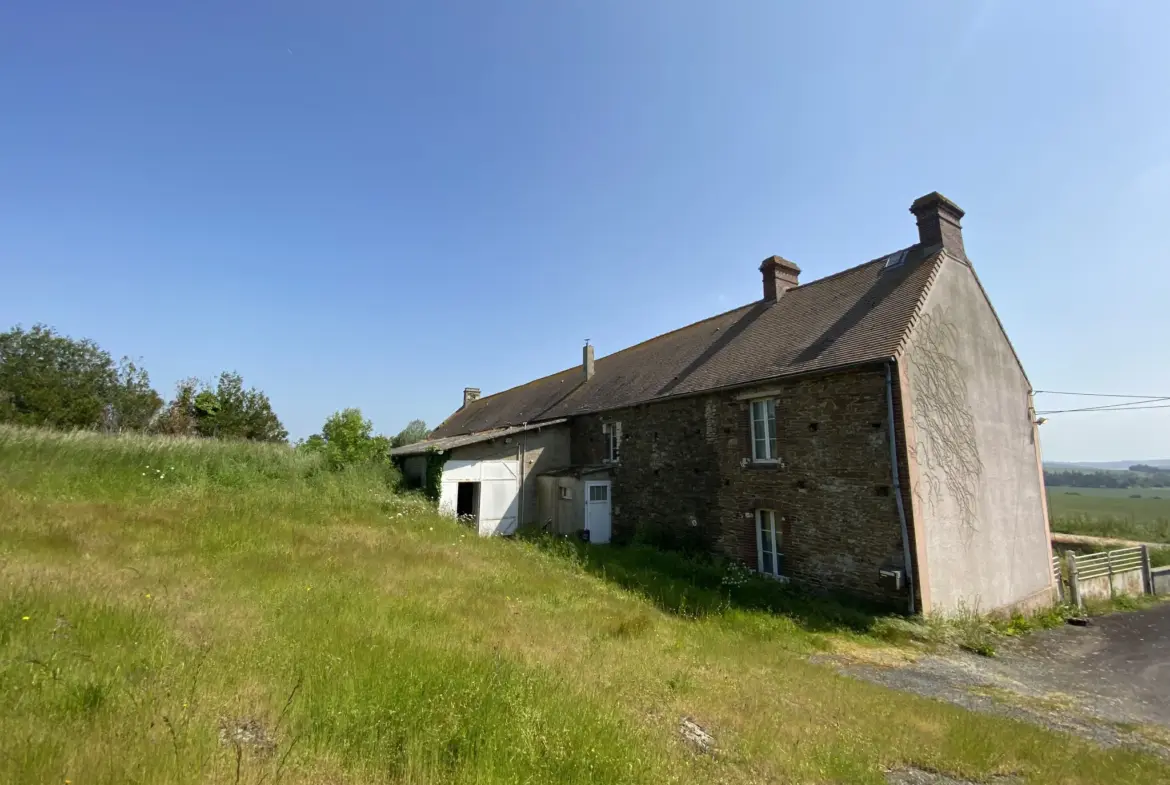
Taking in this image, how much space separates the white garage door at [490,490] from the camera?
1861cm

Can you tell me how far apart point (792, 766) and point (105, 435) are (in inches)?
864

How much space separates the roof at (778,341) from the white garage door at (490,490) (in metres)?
3.72

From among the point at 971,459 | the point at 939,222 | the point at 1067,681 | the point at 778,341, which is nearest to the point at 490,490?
the point at 778,341

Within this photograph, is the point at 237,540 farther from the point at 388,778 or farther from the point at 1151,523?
the point at 1151,523

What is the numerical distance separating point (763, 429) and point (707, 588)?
4.39 meters

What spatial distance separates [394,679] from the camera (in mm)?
4684

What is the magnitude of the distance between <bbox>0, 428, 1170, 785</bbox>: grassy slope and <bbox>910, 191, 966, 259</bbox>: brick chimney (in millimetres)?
10642

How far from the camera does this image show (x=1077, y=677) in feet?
29.0

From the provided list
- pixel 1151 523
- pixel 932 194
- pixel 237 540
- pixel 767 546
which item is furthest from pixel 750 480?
pixel 1151 523

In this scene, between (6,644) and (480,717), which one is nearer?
(480,717)

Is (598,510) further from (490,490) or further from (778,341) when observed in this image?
(778,341)

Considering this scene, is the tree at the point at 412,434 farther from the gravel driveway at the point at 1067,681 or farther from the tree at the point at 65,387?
the gravel driveway at the point at 1067,681

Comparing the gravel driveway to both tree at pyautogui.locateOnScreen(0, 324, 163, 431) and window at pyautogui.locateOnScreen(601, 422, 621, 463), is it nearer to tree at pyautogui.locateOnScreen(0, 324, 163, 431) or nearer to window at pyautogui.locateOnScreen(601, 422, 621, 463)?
window at pyautogui.locateOnScreen(601, 422, 621, 463)

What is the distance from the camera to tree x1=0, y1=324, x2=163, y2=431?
33.9m
